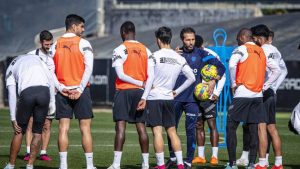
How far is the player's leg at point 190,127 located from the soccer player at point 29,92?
2.58m

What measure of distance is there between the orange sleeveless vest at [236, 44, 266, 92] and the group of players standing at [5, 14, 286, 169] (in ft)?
0.05

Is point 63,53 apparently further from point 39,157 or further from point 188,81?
point 39,157

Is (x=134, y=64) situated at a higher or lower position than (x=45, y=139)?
higher

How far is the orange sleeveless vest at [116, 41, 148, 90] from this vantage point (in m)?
14.5

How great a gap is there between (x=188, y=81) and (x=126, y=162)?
2344 mm

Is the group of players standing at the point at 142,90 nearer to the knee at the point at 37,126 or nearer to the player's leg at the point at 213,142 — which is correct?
the knee at the point at 37,126

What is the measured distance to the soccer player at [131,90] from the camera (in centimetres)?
1451

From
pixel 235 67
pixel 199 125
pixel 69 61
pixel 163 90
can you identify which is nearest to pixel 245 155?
pixel 199 125

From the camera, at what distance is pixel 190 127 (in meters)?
15.4

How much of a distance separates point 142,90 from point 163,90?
1.10 ft

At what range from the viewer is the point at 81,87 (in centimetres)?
1405

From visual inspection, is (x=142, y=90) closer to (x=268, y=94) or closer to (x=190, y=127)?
(x=190, y=127)

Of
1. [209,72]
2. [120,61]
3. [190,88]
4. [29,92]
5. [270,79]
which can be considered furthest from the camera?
[209,72]

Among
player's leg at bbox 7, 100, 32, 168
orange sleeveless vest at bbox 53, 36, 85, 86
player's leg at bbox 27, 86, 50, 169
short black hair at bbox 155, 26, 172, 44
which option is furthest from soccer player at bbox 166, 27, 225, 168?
player's leg at bbox 7, 100, 32, 168
